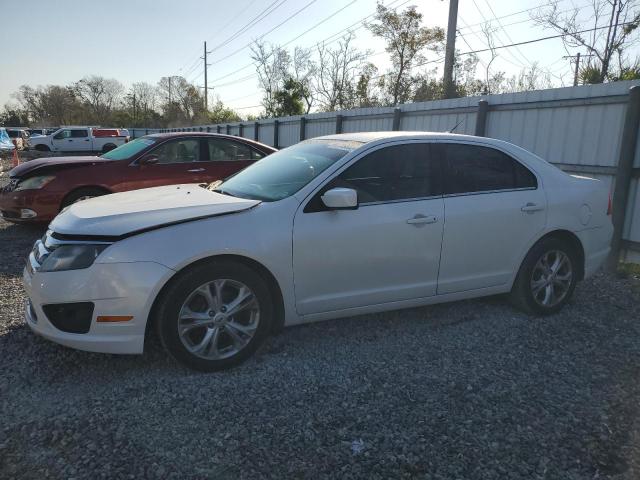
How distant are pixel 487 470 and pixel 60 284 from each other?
8.62 ft

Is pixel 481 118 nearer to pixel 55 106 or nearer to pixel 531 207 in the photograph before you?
pixel 531 207

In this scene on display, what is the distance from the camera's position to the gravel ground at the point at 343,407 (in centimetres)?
242

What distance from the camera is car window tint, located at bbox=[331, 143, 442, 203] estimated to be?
3.68 m

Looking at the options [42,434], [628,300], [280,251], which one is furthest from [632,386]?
[42,434]

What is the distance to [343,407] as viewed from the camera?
9.57ft

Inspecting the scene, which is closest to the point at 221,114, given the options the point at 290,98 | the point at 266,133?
the point at 290,98

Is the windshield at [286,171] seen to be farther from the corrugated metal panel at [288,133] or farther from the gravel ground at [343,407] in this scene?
the corrugated metal panel at [288,133]

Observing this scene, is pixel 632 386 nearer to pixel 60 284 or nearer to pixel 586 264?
pixel 586 264

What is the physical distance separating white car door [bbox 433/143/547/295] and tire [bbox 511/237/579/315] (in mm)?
159

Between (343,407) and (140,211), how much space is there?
1847mm

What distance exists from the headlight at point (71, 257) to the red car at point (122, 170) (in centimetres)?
430

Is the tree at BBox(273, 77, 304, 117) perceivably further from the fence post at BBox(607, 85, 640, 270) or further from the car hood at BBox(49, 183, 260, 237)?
the car hood at BBox(49, 183, 260, 237)

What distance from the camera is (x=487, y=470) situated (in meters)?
2.40

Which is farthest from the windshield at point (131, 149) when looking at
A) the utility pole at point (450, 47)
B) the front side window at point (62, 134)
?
the front side window at point (62, 134)
